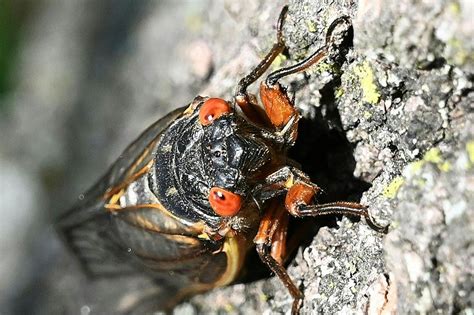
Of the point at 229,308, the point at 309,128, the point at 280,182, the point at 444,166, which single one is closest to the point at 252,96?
the point at 309,128

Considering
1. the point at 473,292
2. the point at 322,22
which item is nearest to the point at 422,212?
the point at 473,292

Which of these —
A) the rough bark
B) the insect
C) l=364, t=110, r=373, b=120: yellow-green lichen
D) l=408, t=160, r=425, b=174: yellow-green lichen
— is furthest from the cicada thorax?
l=408, t=160, r=425, b=174: yellow-green lichen

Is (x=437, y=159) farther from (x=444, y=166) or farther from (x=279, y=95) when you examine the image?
(x=279, y=95)

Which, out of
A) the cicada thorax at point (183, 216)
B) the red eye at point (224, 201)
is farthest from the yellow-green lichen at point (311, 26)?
the red eye at point (224, 201)

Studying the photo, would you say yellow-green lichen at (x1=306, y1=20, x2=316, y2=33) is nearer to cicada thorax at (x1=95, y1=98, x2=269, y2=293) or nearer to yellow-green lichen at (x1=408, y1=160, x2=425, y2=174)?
cicada thorax at (x1=95, y1=98, x2=269, y2=293)

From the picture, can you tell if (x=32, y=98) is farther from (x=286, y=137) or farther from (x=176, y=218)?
(x=286, y=137)

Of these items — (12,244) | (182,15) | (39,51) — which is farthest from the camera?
(39,51)

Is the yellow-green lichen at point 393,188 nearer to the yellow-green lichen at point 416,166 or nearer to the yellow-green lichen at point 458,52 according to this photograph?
the yellow-green lichen at point 416,166
